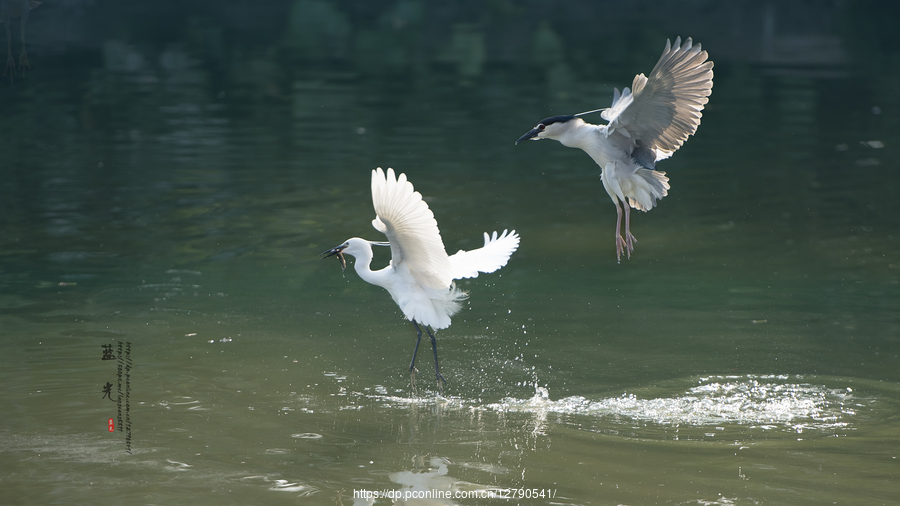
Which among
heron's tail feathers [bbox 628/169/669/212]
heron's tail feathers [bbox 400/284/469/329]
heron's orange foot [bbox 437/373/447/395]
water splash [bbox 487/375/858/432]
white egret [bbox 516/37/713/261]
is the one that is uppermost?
white egret [bbox 516/37/713/261]

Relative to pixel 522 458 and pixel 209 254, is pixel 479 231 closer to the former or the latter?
pixel 209 254

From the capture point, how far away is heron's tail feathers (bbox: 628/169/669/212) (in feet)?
17.9

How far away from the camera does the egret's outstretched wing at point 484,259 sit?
577cm

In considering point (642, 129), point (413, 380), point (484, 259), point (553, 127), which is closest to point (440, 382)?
point (413, 380)

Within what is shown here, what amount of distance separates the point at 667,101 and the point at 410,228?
1.50 m

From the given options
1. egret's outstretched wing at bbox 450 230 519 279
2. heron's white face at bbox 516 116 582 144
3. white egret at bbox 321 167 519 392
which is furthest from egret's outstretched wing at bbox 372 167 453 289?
heron's white face at bbox 516 116 582 144

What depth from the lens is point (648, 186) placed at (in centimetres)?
548

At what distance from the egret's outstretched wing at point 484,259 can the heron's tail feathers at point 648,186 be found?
76 cm

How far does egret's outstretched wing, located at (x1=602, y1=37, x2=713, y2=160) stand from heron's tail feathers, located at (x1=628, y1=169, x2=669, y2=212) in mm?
155

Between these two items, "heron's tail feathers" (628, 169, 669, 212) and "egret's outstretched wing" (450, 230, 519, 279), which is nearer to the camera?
"heron's tail feathers" (628, 169, 669, 212)

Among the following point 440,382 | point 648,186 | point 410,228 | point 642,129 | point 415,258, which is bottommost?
point 440,382

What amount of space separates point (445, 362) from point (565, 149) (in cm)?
735

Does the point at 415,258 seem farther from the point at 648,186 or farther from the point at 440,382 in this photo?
the point at 648,186

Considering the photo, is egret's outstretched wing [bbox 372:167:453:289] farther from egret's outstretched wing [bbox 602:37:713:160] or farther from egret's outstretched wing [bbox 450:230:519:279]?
egret's outstretched wing [bbox 602:37:713:160]
